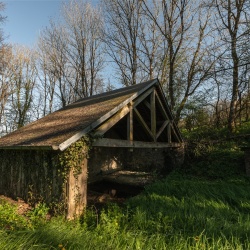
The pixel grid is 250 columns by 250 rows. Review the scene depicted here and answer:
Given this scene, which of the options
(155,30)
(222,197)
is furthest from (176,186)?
(155,30)

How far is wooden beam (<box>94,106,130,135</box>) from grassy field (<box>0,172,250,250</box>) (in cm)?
193

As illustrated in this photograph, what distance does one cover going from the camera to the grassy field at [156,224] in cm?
346

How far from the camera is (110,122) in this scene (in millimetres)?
6297

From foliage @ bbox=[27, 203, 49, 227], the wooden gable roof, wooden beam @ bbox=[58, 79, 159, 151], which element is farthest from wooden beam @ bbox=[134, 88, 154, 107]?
foliage @ bbox=[27, 203, 49, 227]

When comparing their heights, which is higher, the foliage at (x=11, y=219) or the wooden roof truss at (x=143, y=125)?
the wooden roof truss at (x=143, y=125)

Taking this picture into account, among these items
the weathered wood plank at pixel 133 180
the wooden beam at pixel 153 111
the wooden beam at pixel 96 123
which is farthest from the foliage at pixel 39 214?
the wooden beam at pixel 153 111

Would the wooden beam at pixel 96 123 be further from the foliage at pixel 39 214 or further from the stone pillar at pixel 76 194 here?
the foliage at pixel 39 214

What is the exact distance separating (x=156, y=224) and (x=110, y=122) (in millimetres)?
2862

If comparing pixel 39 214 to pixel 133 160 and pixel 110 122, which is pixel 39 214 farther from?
pixel 133 160

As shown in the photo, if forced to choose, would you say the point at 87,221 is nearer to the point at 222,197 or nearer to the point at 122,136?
the point at 222,197

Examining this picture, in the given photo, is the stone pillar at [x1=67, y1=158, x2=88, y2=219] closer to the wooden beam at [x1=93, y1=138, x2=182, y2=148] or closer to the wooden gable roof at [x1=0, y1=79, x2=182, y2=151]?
the wooden beam at [x1=93, y1=138, x2=182, y2=148]

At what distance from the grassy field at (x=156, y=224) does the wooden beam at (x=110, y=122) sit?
193 centimetres

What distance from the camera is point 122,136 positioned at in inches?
459

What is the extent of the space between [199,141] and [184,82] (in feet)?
17.4
